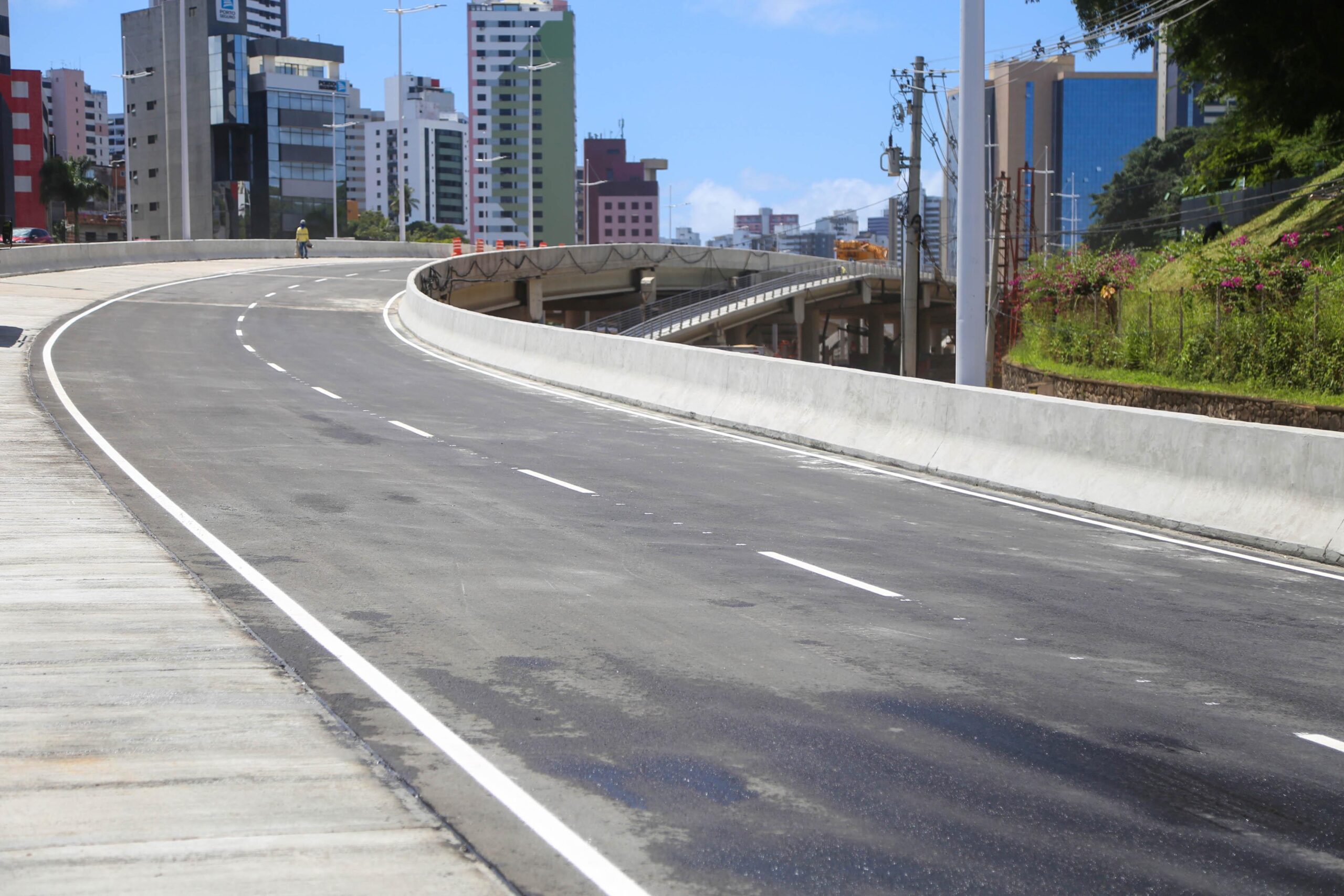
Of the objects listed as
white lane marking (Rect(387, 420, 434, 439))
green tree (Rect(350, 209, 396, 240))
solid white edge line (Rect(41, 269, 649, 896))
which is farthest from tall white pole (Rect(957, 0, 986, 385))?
green tree (Rect(350, 209, 396, 240))

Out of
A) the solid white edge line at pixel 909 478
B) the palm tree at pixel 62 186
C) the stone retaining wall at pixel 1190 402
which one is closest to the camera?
the solid white edge line at pixel 909 478

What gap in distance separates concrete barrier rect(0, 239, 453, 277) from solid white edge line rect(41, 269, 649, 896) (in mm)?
41754

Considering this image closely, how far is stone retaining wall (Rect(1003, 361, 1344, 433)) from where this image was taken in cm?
1945

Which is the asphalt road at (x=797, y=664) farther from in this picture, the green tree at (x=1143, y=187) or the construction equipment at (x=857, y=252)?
the construction equipment at (x=857, y=252)

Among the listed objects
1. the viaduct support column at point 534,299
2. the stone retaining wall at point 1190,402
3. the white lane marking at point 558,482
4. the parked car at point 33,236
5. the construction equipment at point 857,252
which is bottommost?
the white lane marking at point 558,482

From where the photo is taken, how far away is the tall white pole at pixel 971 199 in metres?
17.1

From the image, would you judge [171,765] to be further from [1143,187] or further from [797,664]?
[1143,187]

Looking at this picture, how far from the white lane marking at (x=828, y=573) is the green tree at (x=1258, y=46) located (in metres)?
23.6

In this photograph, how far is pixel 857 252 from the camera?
125 m

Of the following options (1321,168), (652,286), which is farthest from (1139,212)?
(1321,168)

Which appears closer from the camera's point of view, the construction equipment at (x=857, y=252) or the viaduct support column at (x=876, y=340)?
the viaduct support column at (x=876, y=340)

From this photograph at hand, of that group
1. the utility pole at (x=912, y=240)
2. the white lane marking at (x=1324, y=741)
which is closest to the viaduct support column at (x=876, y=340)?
the utility pole at (x=912, y=240)

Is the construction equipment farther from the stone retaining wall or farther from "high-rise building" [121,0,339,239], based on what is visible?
the stone retaining wall

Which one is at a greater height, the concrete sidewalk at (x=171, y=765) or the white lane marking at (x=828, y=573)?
the concrete sidewalk at (x=171, y=765)
